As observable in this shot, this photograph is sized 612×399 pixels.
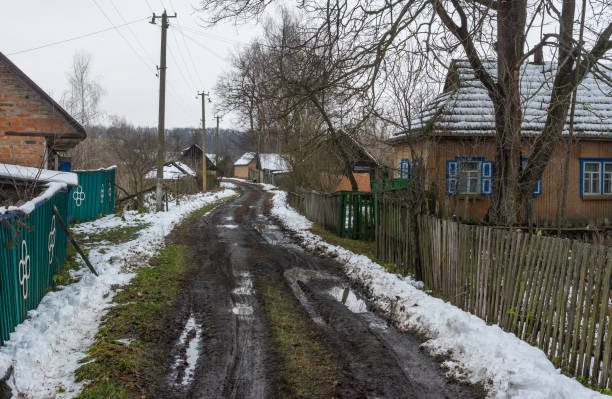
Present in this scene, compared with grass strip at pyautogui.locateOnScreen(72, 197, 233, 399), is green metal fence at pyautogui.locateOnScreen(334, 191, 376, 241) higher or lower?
higher

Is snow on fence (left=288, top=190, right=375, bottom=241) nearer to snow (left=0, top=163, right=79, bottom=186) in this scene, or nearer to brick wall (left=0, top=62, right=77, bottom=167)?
snow (left=0, top=163, right=79, bottom=186)

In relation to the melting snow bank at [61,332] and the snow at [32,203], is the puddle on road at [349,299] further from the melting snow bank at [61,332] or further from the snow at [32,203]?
the snow at [32,203]

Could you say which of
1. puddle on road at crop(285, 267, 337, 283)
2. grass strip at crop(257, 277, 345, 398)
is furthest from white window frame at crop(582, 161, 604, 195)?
grass strip at crop(257, 277, 345, 398)

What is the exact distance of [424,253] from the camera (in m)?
8.19

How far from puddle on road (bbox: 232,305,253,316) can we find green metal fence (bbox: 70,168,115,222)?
11275mm

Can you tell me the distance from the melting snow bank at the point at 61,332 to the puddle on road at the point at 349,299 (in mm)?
3612

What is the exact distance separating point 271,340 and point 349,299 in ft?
7.59

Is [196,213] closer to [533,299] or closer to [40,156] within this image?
[40,156]

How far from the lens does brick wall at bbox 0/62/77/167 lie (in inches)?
520

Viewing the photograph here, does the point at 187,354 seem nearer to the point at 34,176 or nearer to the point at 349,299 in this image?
the point at 349,299

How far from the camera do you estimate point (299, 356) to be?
507cm

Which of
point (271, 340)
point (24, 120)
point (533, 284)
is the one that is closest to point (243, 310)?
point (271, 340)

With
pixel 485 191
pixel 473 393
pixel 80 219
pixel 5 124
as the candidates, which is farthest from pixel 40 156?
pixel 485 191

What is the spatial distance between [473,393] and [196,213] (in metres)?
19.3
